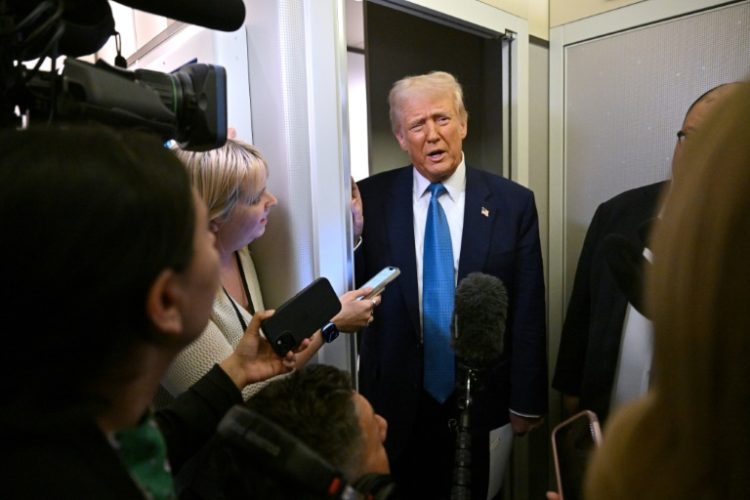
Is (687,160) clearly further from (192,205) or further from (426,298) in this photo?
(426,298)

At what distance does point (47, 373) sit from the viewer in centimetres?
44

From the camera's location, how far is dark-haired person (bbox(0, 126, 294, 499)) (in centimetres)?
41

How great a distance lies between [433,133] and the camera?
4.94 feet

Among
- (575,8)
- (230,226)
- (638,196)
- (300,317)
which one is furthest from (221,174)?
(575,8)

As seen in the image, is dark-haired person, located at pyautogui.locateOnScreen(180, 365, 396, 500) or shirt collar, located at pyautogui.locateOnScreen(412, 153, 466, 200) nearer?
dark-haired person, located at pyautogui.locateOnScreen(180, 365, 396, 500)

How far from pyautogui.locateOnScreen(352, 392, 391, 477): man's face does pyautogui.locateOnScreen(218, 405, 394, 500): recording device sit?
206mm

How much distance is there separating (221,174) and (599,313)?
110cm

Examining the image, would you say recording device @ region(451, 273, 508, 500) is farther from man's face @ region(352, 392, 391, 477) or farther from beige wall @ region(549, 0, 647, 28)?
beige wall @ region(549, 0, 647, 28)

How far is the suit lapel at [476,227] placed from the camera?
1442 mm

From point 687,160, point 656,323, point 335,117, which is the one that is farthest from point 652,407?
point 335,117

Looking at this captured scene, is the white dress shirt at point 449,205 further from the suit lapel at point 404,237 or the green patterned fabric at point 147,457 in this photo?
the green patterned fabric at point 147,457

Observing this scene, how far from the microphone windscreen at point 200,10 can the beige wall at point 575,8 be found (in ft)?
4.86

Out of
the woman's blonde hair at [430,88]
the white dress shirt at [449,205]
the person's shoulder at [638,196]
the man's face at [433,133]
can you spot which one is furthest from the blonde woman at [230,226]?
the person's shoulder at [638,196]

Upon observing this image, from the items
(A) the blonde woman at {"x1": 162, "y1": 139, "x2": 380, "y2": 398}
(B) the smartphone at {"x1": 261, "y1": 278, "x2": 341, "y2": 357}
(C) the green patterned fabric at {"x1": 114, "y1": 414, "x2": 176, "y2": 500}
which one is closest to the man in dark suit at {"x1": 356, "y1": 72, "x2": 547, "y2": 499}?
(A) the blonde woman at {"x1": 162, "y1": 139, "x2": 380, "y2": 398}
